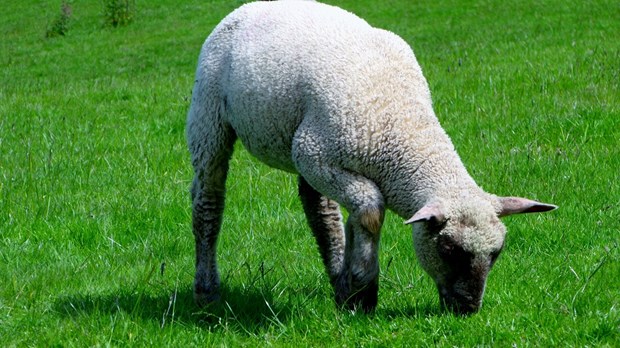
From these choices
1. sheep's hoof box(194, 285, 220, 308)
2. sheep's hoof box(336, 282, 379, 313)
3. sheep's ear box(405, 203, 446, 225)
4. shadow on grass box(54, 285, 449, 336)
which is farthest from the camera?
sheep's hoof box(194, 285, 220, 308)

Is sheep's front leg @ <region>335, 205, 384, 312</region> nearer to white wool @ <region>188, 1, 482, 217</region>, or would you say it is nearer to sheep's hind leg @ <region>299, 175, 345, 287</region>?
white wool @ <region>188, 1, 482, 217</region>

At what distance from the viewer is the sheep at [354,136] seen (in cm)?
480

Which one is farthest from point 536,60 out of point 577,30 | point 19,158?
point 19,158

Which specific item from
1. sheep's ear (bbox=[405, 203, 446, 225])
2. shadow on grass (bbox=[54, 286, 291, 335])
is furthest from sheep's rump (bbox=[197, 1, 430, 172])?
shadow on grass (bbox=[54, 286, 291, 335])

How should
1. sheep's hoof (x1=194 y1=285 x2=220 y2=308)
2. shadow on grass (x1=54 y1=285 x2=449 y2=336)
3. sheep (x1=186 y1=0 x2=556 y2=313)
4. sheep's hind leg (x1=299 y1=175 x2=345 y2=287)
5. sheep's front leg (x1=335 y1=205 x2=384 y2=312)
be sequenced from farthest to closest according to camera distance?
sheep's hind leg (x1=299 y1=175 x2=345 y2=287)
sheep's hoof (x1=194 y1=285 x2=220 y2=308)
shadow on grass (x1=54 y1=285 x2=449 y2=336)
sheep's front leg (x1=335 y1=205 x2=384 y2=312)
sheep (x1=186 y1=0 x2=556 y2=313)

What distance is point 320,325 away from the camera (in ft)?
16.6

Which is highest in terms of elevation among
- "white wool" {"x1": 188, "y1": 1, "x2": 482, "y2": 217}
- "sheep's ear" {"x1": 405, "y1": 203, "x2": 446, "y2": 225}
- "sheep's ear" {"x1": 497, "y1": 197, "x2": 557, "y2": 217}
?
"white wool" {"x1": 188, "y1": 1, "x2": 482, "y2": 217}

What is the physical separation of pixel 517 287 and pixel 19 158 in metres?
5.67

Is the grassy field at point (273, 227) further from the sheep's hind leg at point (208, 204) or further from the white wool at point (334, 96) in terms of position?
the white wool at point (334, 96)

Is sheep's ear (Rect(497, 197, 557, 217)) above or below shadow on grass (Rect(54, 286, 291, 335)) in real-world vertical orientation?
above

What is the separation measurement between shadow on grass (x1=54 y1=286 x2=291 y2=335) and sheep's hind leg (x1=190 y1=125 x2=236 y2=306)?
0.13m

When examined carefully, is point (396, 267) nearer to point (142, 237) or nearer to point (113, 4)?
point (142, 237)

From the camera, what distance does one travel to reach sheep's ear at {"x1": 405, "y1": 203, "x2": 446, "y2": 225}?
4.54 meters

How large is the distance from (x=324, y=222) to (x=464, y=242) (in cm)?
170
